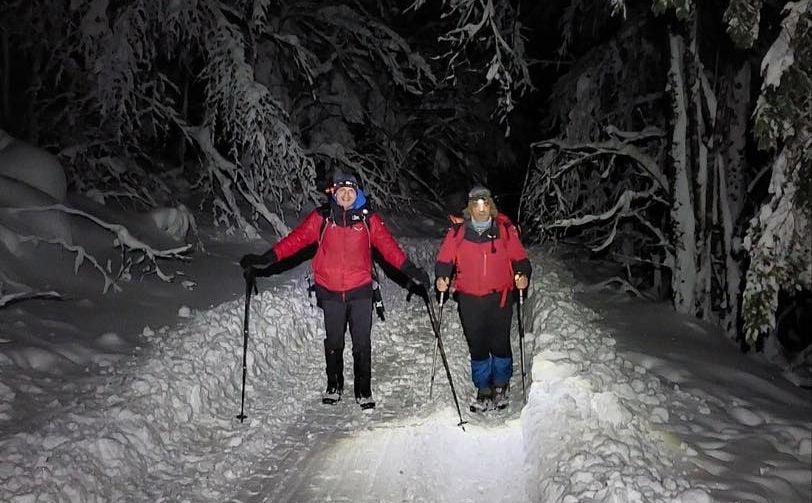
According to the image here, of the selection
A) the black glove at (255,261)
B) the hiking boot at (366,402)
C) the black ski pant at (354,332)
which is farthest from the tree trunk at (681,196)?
the black glove at (255,261)

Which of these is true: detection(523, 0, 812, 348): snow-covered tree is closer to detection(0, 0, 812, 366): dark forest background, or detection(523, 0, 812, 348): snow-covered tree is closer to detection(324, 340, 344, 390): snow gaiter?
detection(0, 0, 812, 366): dark forest background

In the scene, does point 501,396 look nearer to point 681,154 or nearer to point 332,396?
point 332,396

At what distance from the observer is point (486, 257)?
22.4 ft

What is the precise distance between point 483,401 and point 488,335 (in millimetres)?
687

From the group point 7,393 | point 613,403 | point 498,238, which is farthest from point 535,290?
point 7,393

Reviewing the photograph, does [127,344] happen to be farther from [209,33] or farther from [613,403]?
[209,33]

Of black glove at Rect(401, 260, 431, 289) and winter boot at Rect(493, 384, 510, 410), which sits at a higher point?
black glove at Rect(401, 260, 431, 289)

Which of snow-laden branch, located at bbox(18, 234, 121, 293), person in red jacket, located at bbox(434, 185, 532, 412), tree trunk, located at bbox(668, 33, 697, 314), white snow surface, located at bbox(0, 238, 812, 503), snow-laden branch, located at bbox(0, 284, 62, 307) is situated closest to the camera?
white snow surface, located at bbox(0, 238, 812, 503)

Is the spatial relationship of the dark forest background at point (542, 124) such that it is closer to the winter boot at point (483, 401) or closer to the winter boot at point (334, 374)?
the winter boot at point (483, 401)

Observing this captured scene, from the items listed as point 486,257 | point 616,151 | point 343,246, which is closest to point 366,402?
point 343,246

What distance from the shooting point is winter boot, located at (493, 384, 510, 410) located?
6948mm

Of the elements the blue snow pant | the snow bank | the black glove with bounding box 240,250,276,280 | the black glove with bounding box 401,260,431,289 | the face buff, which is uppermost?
the face buff

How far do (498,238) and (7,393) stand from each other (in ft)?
15.4

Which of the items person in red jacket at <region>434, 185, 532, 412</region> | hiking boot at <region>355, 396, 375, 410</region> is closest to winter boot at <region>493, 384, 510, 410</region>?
person in red jacket at <region>434, 185, 532, 412</region>
